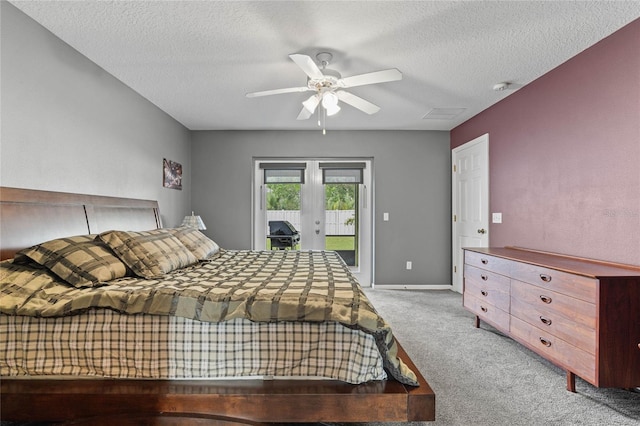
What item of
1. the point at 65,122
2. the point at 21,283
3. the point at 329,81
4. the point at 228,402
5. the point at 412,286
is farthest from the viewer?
the point at 412,286

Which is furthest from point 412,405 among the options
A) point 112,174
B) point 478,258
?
point 112,174

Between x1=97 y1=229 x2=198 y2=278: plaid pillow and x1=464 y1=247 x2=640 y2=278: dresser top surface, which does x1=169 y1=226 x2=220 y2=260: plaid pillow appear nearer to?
x1=97 y1=229 x2=198 y2=278: plaid pillow

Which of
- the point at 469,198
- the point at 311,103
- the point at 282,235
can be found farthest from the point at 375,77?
the point at 282,235

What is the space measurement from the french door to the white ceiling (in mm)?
1729

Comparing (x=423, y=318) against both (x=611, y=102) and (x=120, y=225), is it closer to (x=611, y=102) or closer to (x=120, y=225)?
(x=611, y=102)

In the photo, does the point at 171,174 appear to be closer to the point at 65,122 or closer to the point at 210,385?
the point at 65,122

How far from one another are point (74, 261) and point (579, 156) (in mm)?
3529

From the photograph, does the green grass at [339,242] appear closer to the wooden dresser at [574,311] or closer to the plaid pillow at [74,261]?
the wooden dresser at [574,311]

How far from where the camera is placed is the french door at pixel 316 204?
5.20 metres

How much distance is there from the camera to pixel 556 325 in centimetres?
223

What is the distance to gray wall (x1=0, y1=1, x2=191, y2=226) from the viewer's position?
6.58ft

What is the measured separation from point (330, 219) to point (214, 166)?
1.91m

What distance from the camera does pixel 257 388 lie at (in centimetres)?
151

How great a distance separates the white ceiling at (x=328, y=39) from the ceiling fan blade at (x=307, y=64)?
0.74 feet
